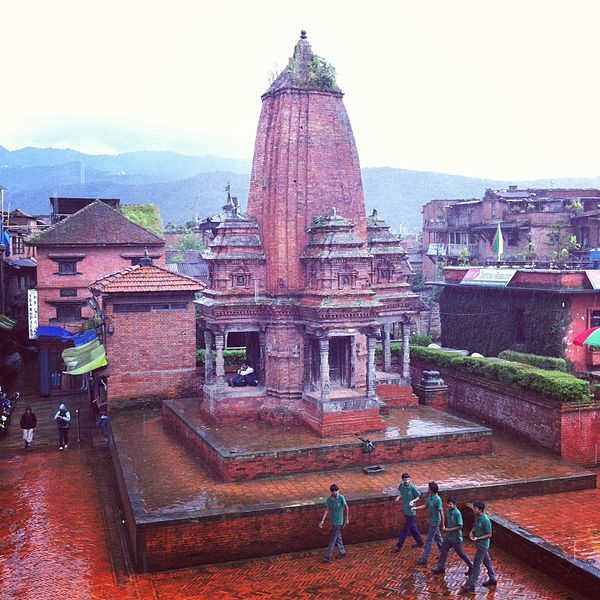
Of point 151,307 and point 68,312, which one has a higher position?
point 151,307

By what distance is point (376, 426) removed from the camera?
18625 millimetres

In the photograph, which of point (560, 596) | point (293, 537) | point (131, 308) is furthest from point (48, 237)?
point (560, 596)

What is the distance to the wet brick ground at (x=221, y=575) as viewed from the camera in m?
12.1

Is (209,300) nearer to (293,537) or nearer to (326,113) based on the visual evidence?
(326,113)

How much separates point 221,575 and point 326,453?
4.65m

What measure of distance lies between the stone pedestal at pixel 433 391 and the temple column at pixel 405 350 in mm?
725

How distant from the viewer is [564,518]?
1458 centimetres

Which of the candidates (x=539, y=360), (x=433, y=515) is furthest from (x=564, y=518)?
(x=539, y=360)

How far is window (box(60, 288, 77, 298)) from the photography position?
33.1 metres

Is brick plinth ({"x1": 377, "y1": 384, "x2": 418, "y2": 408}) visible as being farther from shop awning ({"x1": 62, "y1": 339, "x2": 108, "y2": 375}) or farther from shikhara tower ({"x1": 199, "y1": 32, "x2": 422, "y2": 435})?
shop awning ({"x1": 62, "y1": 339, "x2": 108, "y2": 375})

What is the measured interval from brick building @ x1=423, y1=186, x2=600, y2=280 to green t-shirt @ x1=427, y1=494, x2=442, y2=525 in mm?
31532

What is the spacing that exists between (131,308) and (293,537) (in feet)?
41.3

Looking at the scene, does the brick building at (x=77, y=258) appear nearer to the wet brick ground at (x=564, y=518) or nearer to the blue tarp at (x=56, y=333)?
the blue tarp at (x=56, y=333)

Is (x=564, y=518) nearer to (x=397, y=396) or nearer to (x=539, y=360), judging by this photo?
(x=397, y=396)
